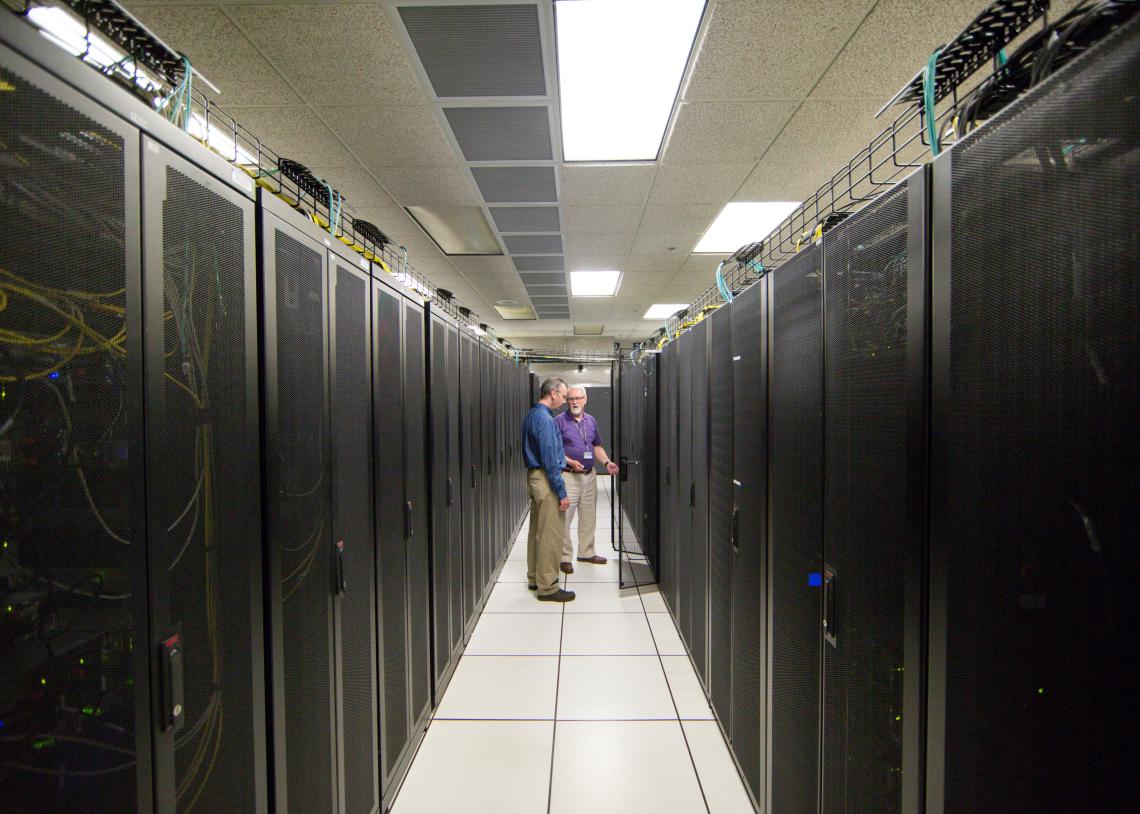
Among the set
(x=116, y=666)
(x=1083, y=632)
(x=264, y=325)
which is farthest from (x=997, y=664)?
(x=264, y=325)

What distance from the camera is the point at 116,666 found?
0.61 meters

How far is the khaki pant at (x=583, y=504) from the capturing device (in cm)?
400

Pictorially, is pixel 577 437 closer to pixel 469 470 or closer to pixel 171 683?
pixel 469 470

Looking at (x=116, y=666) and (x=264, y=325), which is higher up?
(x=264, y=325)

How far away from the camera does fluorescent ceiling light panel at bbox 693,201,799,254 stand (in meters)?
3.40

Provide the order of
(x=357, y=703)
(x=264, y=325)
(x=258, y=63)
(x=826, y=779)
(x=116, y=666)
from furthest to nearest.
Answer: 1. (x=258, y=63)
2. (x=357, y=703)
3. (x=826, y=779)
4. (x=264, y=325)
5. (x=116, y=666)

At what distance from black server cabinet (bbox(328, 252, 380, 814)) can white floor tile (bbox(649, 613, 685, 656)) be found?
5.34 feet

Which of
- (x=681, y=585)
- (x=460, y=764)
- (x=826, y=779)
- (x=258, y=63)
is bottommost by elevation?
(x=460, y=764)

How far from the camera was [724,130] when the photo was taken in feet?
7.86

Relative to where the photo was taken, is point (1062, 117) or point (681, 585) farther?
point (681, 585)

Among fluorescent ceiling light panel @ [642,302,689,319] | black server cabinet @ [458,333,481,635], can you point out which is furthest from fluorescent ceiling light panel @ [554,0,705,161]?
fluorescent ceiling light panel @ [642,302,689,319]

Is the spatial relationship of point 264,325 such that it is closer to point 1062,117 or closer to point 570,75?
point 1062,117

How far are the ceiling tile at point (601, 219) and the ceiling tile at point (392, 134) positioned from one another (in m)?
1.04

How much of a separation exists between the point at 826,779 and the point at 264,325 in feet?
5.04
